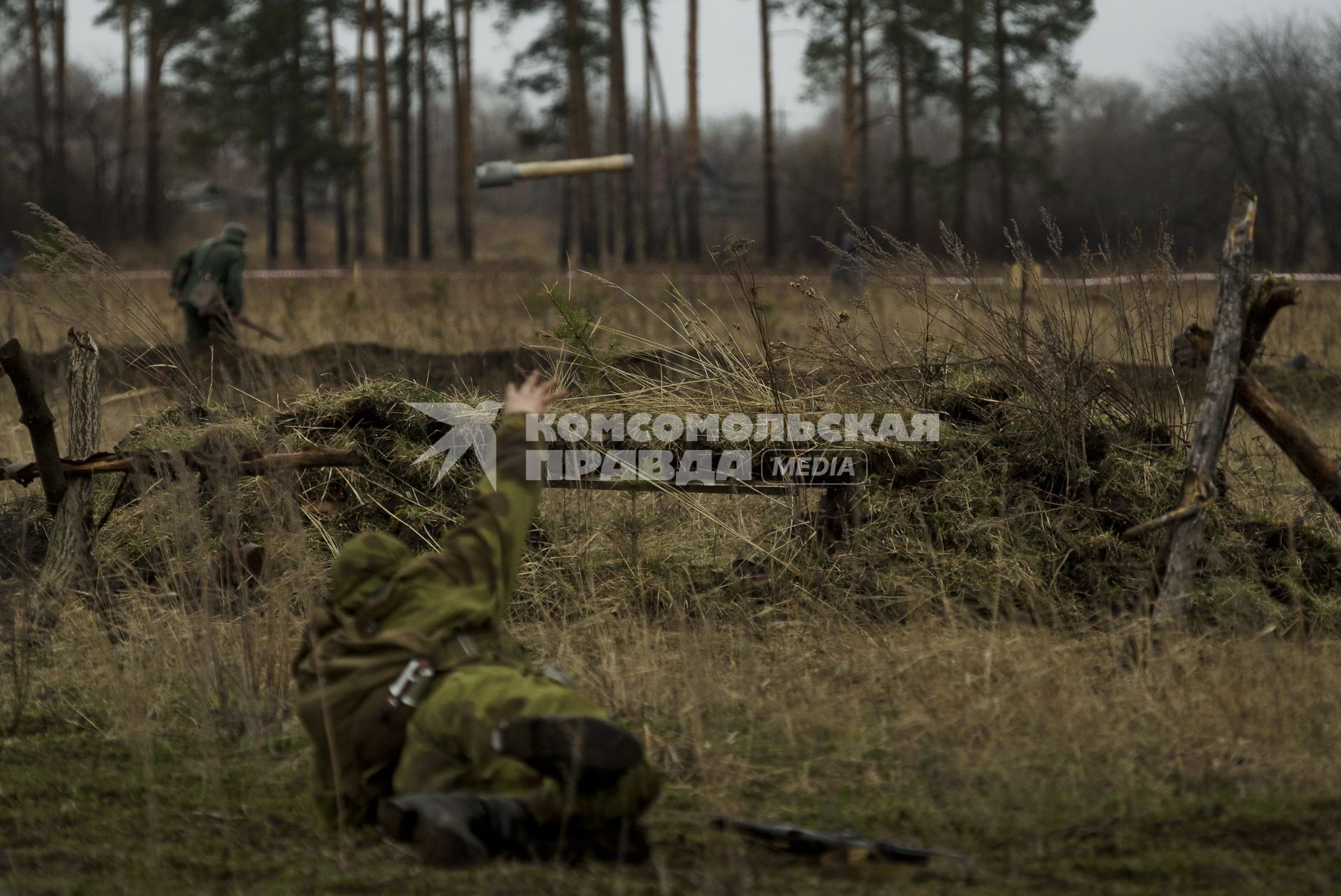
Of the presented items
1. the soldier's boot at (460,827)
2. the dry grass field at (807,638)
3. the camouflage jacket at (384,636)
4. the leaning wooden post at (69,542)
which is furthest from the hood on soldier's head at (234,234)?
the soldier's boot at (460,827)

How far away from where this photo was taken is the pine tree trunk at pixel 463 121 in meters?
31.2

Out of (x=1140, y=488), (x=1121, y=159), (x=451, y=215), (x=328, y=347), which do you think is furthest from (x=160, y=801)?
(x=451, y=215)

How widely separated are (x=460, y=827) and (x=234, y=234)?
10.5 metres

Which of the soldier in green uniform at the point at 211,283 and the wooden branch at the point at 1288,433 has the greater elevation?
the soldier in green uniform at the point at 211,283

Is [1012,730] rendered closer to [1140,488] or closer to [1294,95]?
[1140,488]

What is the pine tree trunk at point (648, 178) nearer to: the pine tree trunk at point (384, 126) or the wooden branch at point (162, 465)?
Result: the pine tree trunk at point (384, 126)

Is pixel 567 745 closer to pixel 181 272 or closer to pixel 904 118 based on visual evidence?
pixel 181 272

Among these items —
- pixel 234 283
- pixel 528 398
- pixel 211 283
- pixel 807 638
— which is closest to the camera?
pixel 528 398

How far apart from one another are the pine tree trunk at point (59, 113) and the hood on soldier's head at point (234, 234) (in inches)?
923

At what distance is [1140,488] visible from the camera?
5.64 meters

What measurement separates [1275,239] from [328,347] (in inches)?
486

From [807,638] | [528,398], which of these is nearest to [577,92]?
[807,638]

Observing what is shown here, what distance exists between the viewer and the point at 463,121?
3100cm

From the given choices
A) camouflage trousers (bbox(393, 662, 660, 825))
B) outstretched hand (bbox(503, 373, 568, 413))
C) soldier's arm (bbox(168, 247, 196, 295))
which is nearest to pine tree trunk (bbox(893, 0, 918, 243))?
soldier's arm (bbox(168, 247, 196, 295))
